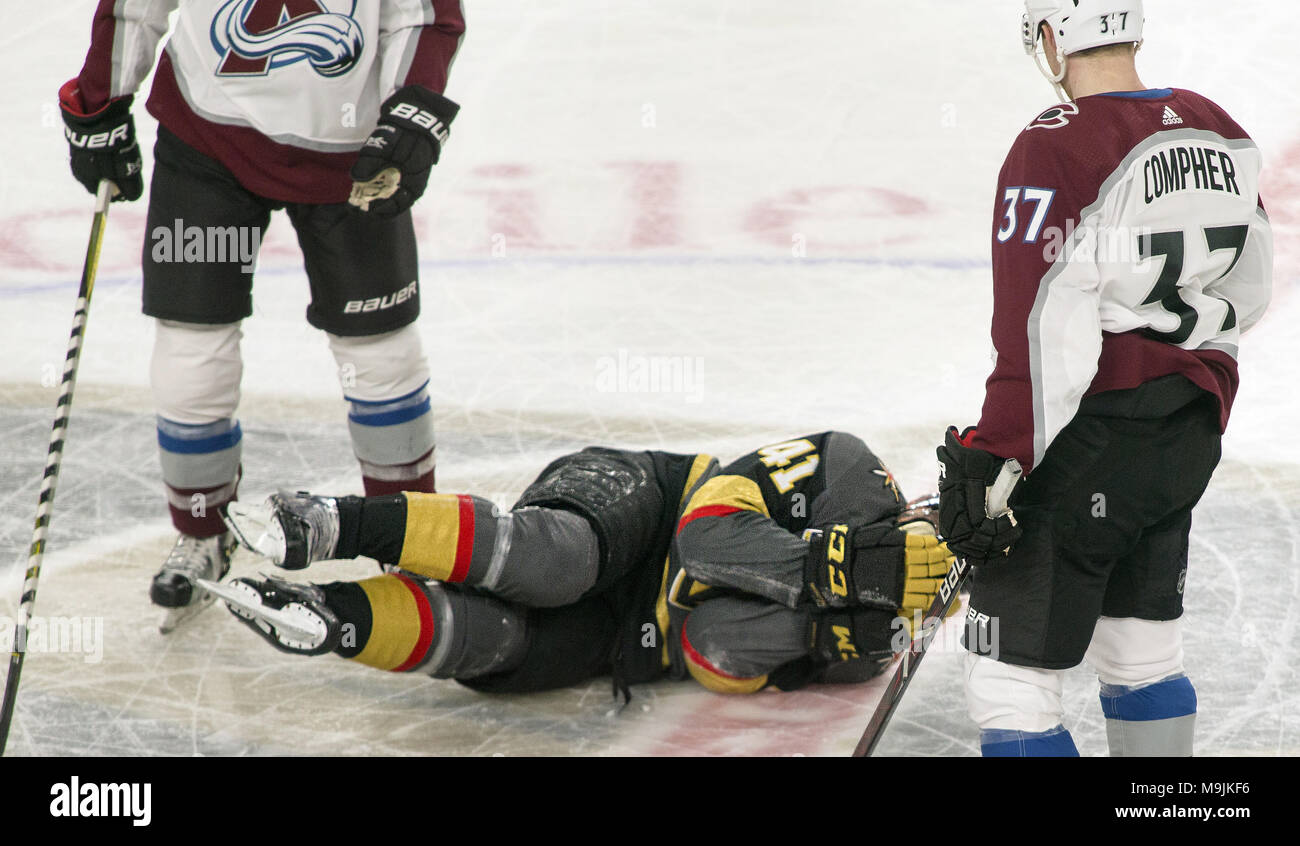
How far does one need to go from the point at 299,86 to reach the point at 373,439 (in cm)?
73

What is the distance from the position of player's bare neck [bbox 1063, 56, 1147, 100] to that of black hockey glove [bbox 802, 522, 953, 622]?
→ 746mm

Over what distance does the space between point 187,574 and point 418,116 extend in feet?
3.31

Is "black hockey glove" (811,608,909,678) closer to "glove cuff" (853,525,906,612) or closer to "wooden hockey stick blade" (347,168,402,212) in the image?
"glove cuff" (853,525,906,612)

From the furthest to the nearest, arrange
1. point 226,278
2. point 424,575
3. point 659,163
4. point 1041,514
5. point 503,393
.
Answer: point 659,163 < point 503,393 < point 226,278 < point 424,575 < point 1041,514

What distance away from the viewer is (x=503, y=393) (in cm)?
394

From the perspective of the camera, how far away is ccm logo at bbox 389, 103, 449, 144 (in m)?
2.71

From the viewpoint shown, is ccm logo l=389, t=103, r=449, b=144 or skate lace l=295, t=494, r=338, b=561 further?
ccm logo l=389, t=103, r=449, b=144

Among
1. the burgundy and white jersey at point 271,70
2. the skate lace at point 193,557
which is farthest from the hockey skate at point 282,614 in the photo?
the burgundy and white jersey at point 271,70

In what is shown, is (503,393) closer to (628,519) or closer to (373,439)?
(373,439)

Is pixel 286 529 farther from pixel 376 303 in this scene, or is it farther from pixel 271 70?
pixel 271 70

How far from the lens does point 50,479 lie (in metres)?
2.56

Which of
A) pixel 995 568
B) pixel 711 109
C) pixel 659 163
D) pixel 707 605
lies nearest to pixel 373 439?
pixel 707 605

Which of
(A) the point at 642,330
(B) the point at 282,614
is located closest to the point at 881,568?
(B) the point at 282,614

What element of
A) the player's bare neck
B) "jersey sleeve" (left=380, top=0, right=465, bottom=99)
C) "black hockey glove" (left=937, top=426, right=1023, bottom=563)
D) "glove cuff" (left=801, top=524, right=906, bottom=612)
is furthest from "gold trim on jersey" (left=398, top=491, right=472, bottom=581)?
the player's bare neck
